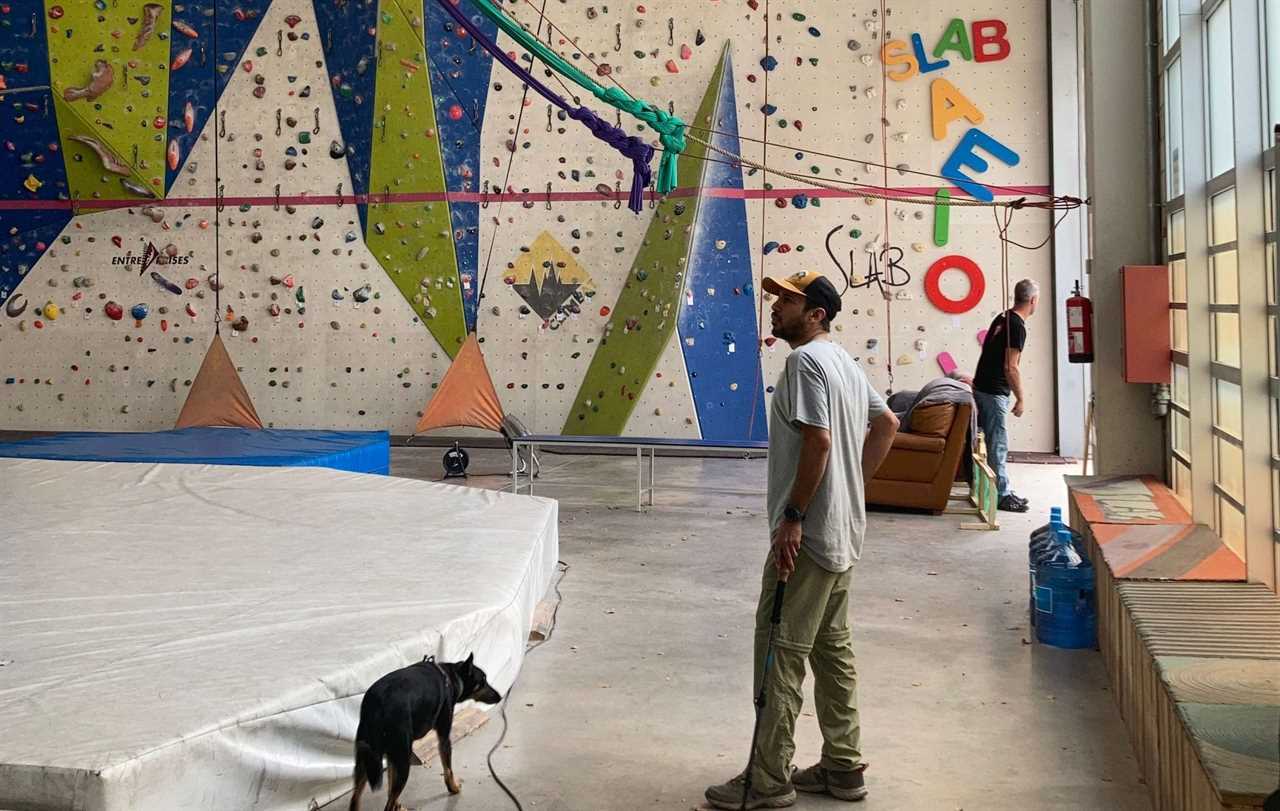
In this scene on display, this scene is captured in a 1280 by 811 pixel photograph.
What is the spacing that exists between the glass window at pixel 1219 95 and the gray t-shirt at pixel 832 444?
2.03 meters

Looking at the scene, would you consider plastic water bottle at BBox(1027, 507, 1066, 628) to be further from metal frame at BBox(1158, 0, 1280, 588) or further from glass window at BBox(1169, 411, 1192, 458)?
glass window at BBox(1169, 411, 1192, 458)

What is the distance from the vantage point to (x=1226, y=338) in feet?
13.5

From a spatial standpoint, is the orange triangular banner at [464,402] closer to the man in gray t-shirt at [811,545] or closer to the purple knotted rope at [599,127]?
the purple knotted rope at [599,127]

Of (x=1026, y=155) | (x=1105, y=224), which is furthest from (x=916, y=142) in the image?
(x=1105, y=224)

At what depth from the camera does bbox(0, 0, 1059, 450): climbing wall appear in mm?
9055

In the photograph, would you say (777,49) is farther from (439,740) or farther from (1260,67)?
(439,740)

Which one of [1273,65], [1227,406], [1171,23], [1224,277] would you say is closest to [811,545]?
A: [1273,65]

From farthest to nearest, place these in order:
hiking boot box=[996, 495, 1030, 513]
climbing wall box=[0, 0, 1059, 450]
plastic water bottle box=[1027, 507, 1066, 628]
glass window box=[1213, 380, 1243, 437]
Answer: climbing wall box=[0, 0, 1059, 450] → hiking boot box=[996, 495, 1030, 513] → plastic water bottle box=[1027, 507, 1066, 628] → glass window box=[1213, 380, 1243, 437]

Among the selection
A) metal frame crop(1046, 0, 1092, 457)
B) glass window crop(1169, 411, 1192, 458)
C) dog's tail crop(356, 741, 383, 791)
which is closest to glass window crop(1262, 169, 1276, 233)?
glass window crop(1169, 411, 1192, 458)

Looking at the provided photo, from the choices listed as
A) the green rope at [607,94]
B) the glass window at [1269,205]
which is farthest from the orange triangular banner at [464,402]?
the glass window at [1269,205]

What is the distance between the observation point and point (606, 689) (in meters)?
3.72

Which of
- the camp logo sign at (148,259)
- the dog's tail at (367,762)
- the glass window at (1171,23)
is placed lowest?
the dog's tail at (367,762)

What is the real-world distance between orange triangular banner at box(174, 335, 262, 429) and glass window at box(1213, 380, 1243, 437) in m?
7.44

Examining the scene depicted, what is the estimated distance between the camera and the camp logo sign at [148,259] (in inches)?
402
